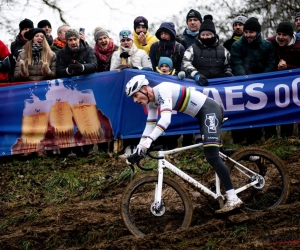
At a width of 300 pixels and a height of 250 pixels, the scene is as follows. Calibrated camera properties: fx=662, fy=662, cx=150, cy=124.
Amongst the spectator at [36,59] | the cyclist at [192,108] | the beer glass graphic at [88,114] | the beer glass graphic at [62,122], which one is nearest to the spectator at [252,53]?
the beer glass graphic at [88,114]

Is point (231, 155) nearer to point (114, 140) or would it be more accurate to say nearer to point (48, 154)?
point (114, 140)

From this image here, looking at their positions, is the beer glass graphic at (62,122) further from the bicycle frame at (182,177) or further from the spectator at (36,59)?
the bicycle frame at (182,177)

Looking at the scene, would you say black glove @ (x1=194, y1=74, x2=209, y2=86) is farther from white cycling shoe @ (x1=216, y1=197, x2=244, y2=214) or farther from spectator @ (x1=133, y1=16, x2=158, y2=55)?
white cycling shoe @ (x1=216, y1=197, x2=244, y2=214)

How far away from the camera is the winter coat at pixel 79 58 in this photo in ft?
39.5

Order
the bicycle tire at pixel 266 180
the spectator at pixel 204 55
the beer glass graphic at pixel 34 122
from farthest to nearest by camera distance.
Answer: the beer glass graphic at pixel 34 122 → the spectator at pixel 204 55 → the bicycle tire at pixel 266 180

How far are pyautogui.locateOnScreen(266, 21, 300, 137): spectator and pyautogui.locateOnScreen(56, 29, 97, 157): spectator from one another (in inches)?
134

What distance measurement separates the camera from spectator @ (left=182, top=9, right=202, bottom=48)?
1280 cm

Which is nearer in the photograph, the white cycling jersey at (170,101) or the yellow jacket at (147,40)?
the white cycling jersey at (170,101)

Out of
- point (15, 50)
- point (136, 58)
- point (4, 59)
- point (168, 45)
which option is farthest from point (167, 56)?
point (4, 59)

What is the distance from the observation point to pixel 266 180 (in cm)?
1034

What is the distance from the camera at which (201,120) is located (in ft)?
30.6

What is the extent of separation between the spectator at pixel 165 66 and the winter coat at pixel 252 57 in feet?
3.86

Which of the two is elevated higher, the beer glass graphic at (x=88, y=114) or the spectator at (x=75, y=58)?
the spectator at (x=75, y=58)

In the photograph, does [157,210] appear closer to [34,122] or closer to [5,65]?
[34,122]
